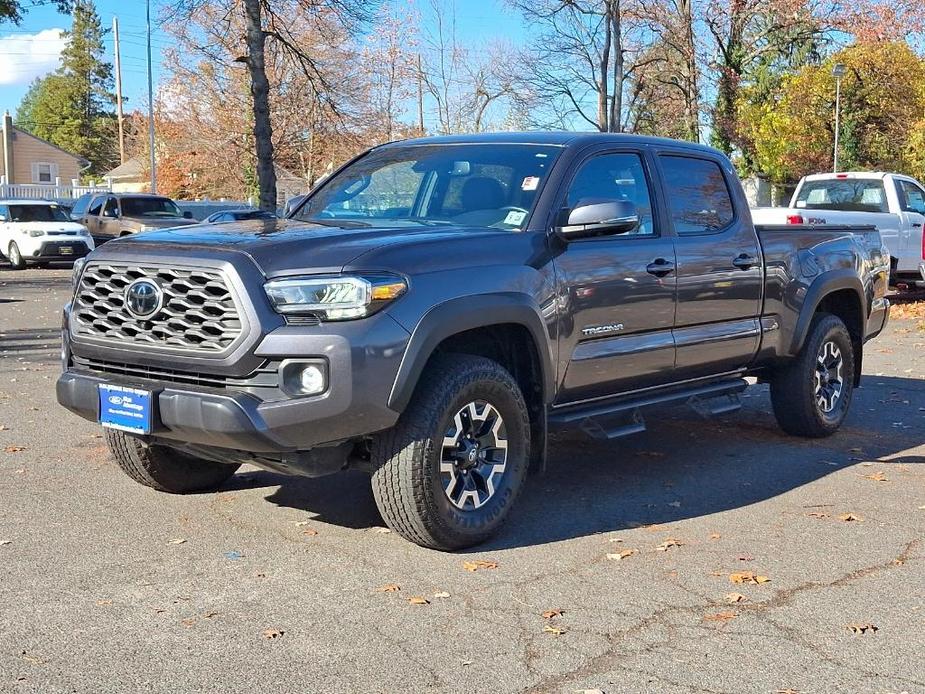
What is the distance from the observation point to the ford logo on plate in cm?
497

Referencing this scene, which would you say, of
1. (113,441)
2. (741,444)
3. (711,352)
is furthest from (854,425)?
(113,441)

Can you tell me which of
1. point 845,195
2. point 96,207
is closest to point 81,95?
point 96,207

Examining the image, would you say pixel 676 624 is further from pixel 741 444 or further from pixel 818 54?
pixel 818 54

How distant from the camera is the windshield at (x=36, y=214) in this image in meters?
26.8

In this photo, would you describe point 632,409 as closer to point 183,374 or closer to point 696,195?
point 696,195

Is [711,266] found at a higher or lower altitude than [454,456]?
higher

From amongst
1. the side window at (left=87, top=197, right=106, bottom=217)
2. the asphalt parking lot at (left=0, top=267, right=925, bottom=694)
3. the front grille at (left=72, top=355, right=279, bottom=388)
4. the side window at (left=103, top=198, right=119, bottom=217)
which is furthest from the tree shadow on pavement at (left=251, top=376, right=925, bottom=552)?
the side window at (left=87, top=197, right=106, bottom=217)

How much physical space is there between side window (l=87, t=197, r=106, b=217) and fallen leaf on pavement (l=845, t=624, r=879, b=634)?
26.6 m

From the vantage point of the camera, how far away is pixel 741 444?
25.7ft

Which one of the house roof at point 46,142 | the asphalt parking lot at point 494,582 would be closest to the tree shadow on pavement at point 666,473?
the asphalt parking lot at point 494,582

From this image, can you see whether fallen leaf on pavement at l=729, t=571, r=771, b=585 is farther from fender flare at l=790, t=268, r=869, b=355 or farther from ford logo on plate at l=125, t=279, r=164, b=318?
fender flare at l=790, t=268, r=869, b=355

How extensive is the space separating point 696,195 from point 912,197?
12496mm

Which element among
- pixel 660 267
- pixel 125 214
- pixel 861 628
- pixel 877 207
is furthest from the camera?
pixel 125 214

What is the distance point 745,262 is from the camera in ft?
23.0
